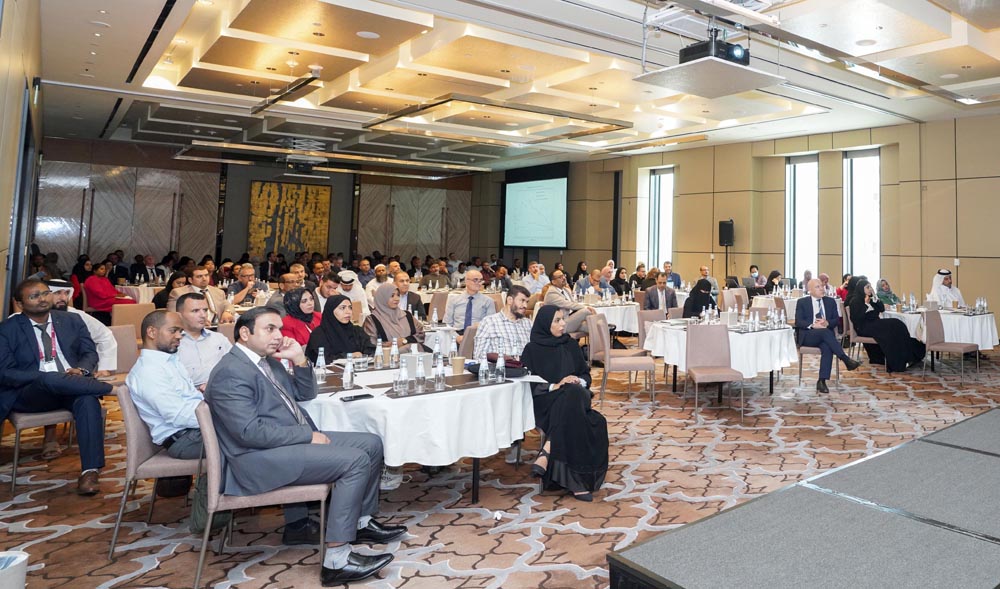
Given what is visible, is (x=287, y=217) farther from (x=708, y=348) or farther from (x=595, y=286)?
(x=708, y=348)

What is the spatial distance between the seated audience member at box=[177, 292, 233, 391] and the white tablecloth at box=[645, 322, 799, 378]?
4746mm

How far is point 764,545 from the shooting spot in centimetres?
177

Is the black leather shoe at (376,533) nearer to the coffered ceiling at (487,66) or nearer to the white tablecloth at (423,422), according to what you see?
the white tablecloth at (423,422)

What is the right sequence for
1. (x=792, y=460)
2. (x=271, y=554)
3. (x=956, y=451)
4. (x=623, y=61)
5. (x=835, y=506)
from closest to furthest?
(x=835, y=506), (x=956, y=451), (x=271, y=554), (x=792, y=460), (x=623, y=61)

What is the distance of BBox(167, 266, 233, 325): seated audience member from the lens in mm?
7235

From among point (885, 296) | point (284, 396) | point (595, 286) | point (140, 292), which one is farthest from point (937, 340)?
point (140, 292)

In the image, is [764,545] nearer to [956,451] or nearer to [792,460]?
[956,451]

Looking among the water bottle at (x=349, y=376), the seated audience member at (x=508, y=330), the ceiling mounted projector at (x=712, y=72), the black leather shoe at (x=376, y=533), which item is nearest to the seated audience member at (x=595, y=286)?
the ceiling mounted projector at (x=712, y=72)

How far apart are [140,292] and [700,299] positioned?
30.1ft

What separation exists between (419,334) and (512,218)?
1474cm

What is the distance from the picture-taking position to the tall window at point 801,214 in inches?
602

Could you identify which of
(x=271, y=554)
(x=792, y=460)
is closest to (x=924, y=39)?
(x=792, y=460)

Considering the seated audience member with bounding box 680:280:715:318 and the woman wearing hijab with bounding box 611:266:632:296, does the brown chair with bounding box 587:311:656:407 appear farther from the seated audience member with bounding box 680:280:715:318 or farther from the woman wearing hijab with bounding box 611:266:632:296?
the woman wearing hijab with bounding box 611:266:632:296

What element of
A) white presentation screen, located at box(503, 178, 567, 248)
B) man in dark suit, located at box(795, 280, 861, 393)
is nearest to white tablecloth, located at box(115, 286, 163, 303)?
man in dark suit, located at box(795, 280, 861, 393)
